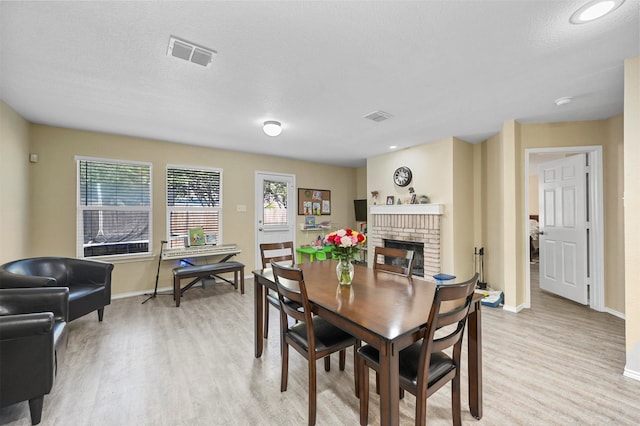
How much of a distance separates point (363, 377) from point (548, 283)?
416 cm

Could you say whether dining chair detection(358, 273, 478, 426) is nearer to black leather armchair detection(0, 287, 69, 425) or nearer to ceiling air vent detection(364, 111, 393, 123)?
black leather armchair detection(0, 287, 69, 425)

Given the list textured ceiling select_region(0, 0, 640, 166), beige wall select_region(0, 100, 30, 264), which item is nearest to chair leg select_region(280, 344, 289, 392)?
textured ceiling select_region(0, 0, 640, 166)

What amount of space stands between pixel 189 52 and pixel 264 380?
96.6 inches

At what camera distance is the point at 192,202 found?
460cm

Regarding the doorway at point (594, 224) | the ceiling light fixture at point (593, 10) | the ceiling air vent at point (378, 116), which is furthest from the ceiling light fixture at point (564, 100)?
the ceiling air vent at point (378, 116)

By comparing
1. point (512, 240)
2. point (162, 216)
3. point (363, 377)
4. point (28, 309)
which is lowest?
point (363, 377)

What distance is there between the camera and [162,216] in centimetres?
430

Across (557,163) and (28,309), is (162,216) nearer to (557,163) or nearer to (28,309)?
(28,309)

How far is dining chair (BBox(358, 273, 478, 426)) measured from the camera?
4.14 ft

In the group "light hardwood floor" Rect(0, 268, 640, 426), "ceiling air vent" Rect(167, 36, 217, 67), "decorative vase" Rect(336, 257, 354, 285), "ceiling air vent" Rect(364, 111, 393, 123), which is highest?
"ceiling air vent" Rect(364, 111, 393, 123)

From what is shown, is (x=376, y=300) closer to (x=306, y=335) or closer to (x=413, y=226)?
(x=306, y=335)

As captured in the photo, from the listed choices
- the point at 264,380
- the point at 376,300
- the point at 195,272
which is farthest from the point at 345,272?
the point at 195,272

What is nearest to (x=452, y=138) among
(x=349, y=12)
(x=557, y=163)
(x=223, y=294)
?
(x=557, y=163)

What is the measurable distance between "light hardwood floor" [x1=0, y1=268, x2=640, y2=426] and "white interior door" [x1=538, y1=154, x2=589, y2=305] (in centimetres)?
69
